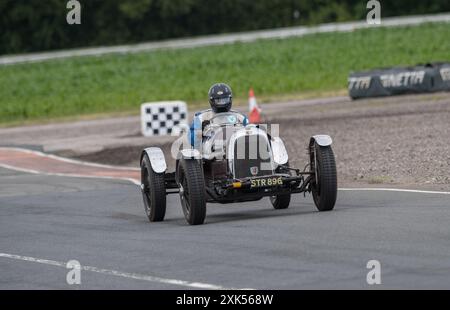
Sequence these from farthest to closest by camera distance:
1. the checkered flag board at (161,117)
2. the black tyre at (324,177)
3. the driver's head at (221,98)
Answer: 1. the checkered flag board at (161,117)
2. the driver's head at (221,98)
3. the black tyre at (324,177)

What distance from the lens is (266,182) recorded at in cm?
1279

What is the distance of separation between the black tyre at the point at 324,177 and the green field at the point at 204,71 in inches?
1062

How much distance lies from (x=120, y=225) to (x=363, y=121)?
41.7 ft

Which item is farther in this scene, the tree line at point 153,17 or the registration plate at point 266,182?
the tree line at point 153,17

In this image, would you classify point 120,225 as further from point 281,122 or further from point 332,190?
point 281,122

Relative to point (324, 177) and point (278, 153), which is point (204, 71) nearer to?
point (278, 153)

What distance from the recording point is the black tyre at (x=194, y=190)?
1261cm

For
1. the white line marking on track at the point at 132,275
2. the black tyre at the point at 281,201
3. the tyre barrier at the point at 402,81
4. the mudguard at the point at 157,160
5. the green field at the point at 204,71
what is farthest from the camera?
the green field at the point at 204,71

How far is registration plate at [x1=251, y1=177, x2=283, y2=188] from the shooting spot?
41.8ft

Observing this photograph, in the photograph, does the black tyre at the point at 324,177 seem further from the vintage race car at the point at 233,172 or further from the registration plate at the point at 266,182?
the registration plate at the point at 266,182

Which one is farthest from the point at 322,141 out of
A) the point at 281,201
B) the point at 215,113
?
the point at 215,113

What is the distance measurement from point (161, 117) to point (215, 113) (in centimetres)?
1441

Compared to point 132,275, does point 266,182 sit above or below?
above

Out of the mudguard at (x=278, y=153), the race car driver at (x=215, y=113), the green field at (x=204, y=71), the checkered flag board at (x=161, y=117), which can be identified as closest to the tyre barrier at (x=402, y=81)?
the checkered flag board at (x=161, y=117)
